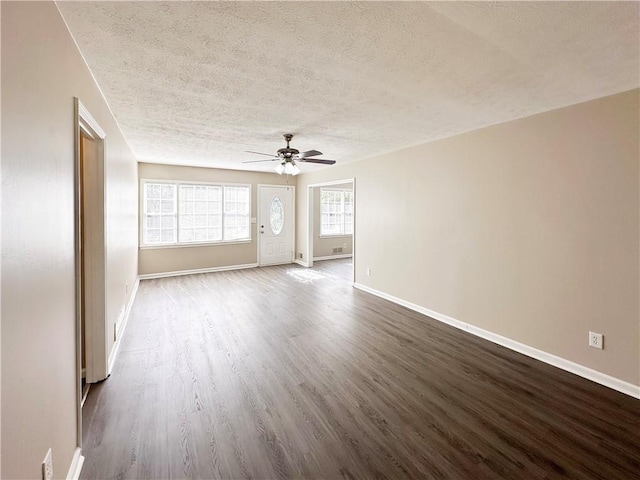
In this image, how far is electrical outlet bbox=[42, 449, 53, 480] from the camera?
1.23 m

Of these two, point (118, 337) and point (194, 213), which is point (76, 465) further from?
point (194, 213)

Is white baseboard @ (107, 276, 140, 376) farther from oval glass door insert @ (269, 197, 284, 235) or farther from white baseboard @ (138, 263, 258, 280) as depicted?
oval glass door insert @ (269, 197, 284, 235)

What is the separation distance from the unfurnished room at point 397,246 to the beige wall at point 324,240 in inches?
156

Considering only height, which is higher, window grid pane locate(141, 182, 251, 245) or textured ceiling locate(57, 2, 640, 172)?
textured ceiling locate(57, 2, 640, 172)

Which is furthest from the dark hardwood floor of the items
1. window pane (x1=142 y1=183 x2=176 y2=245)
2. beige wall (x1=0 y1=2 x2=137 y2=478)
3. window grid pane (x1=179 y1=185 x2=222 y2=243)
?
window grid pane (x1=179 y1=185 x2=222 y2=243)

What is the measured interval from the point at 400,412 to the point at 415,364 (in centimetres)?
76

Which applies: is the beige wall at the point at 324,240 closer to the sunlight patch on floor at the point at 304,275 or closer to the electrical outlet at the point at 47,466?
the sunlight patch on floor at the point at 304,275

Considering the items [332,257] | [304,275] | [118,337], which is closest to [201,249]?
[304,275]

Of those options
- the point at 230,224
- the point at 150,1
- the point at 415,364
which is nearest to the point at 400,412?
the point at 415,364

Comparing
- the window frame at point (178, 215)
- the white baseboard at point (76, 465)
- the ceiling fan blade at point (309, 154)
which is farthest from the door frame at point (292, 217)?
the white baseboard at point (76, 465)

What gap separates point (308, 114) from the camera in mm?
3010

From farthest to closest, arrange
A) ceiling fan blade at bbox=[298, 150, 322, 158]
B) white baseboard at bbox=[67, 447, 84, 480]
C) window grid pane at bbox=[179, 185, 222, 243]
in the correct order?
window grid pane at bbox=[179, 185, 222, 243]
ceiling fan blade at bbox=[298, 150, 322, 158]
white baseboard at bbox=[67, 447, 84, 480]

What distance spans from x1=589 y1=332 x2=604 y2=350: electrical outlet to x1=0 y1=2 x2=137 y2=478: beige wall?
3764 millimetres

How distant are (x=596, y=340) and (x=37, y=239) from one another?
391 cm
